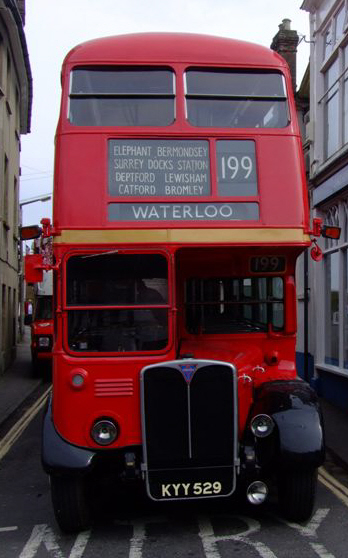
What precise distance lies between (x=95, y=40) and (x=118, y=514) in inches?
176

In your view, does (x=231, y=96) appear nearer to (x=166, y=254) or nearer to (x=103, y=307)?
(x=166, y=254)

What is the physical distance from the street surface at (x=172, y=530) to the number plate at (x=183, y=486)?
383 mm

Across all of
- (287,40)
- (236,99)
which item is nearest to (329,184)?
(287,40)

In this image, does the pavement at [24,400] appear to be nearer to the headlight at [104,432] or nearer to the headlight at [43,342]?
the headlight at [43,342]

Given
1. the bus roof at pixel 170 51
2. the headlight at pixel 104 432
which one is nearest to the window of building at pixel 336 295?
the bus roof at pixel 170 51

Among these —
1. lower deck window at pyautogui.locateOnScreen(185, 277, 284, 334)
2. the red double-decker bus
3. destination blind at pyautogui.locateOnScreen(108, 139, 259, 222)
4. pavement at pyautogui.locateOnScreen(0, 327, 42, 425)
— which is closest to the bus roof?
the red double-decker bus

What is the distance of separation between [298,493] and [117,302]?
2.20 meters

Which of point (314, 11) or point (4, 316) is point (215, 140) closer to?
point (314, 11)

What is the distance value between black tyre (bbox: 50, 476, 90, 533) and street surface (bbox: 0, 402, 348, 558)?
0.10m

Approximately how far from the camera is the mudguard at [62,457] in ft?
16.4

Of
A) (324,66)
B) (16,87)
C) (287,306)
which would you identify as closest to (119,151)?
(287,306)

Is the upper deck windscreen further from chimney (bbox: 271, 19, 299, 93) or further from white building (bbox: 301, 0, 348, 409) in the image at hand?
chimney (bbox: 271, 19, 299, 93)

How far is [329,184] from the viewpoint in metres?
12.2

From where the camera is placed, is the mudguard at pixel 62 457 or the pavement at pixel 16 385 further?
the pavement at pixel 16 385
